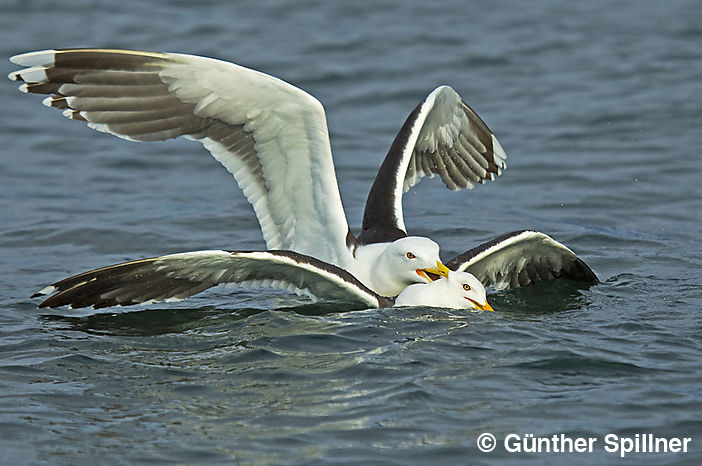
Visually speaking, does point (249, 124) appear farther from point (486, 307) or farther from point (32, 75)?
point (486, 307)

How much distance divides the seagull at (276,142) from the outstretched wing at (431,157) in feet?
0.06

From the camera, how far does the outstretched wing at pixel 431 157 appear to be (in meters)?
9.48

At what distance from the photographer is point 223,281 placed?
801 cm

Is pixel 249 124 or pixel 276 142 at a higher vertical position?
pixel 249 124

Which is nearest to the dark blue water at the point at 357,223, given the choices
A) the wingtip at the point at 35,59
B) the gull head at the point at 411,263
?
the gull head at the point at 411,263

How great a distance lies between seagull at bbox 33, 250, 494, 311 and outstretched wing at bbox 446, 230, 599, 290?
18.5 inches

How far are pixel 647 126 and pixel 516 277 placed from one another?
5903 millimetres

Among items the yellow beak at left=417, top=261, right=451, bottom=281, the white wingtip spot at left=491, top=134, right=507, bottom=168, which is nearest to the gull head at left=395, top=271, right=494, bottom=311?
the yellow beak at left=417, top=261, right=451, bottom=281

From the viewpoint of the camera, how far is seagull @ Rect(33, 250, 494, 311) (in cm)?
766

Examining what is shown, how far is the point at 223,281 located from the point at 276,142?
3.95ft

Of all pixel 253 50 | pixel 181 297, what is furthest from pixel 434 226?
pixel 253 50

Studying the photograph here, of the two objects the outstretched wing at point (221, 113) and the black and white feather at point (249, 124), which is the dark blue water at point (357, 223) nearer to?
the black and white feather at point (249, 124)

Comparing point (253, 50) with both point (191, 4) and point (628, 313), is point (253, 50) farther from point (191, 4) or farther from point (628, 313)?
point (628, 313)

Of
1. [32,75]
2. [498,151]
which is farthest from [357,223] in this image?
[32,75]
